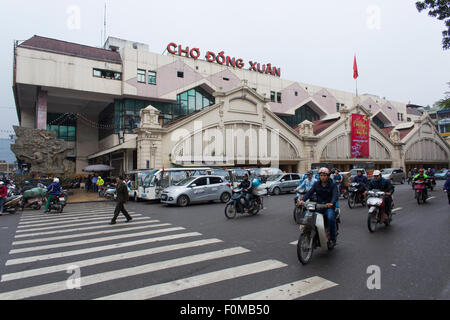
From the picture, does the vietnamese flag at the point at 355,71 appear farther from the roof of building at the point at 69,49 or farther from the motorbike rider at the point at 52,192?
the motorbike rider at the point at 52,192

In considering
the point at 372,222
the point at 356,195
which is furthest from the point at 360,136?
the point at 372,222

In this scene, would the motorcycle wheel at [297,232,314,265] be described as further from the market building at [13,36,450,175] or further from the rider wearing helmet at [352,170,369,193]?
the market building at [13,36,450,175]

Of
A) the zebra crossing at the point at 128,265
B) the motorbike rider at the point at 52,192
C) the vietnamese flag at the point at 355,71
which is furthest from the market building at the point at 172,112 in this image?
the zebra crossing at the point at 128,265

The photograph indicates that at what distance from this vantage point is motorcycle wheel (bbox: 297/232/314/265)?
518 cm

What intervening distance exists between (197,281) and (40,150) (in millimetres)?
27390

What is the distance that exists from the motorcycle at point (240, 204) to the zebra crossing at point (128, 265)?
274 centimetres

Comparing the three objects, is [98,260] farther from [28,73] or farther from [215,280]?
[28,73]

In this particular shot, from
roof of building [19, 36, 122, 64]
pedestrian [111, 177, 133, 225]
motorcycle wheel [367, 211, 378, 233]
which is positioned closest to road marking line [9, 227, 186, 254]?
pedestrian [111, 177, 133, 225]

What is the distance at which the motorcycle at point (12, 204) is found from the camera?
1361 centimetres

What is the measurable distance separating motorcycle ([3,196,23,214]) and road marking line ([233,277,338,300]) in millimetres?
14429

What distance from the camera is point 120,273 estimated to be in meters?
4.96

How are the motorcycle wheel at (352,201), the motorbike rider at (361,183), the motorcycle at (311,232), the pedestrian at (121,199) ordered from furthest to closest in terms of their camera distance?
the motorbike rider at (361,183) < the motorcycle wheel at (352,201) < the pedestrian at (121,199) < the motorcycle at (311,232)

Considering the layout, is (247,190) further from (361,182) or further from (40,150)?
(40,150)
